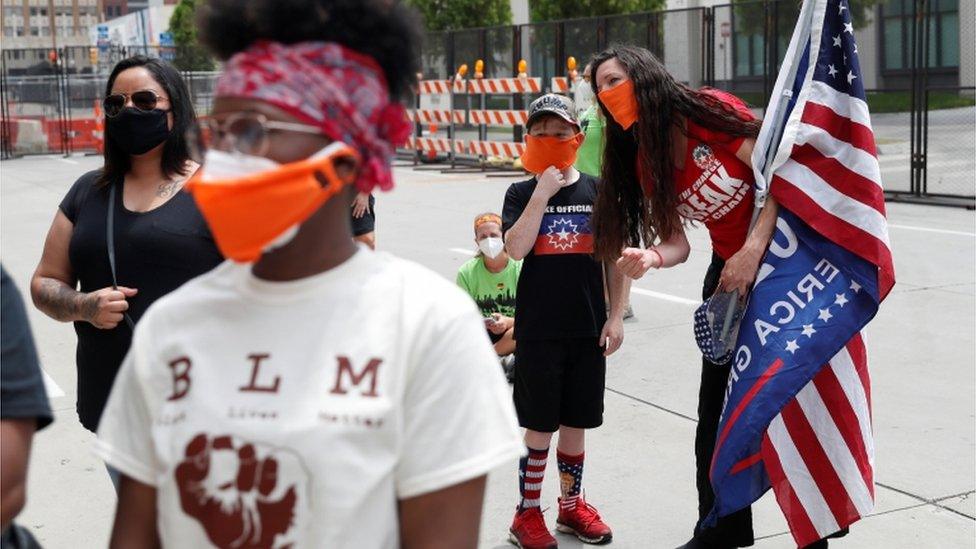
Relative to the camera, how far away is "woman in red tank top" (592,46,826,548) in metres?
4.27

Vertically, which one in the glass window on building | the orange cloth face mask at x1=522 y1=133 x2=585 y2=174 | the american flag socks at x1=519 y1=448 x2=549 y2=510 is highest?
the glass window on building

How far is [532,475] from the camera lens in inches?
193

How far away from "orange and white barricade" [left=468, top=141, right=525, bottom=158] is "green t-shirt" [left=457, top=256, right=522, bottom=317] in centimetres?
1457

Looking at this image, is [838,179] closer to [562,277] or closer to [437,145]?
[562,277]

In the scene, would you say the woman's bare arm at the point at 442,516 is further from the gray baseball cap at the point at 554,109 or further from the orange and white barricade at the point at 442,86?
the orange and white barricade at the point at 442,86

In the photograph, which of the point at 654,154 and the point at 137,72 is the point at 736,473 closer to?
the point at 654,154

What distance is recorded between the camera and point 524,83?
69.6 ft

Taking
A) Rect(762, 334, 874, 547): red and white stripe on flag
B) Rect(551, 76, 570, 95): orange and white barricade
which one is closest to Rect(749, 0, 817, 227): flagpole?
Rect(762, 334, 874, 547): red and white stripe on flag

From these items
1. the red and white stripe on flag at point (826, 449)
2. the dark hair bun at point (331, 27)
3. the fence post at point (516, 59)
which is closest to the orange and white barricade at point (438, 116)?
the fence post at point (516, 59)

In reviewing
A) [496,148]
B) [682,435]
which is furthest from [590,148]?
[496,148]

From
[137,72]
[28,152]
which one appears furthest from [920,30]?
[28,152]

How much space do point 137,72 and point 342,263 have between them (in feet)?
7.16

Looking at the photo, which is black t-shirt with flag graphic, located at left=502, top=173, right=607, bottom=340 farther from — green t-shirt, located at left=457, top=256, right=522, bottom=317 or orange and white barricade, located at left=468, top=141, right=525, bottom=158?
orange and white barricade, located at left=468, top=141, right=525, bottom=158

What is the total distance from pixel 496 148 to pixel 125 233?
18972 mm
